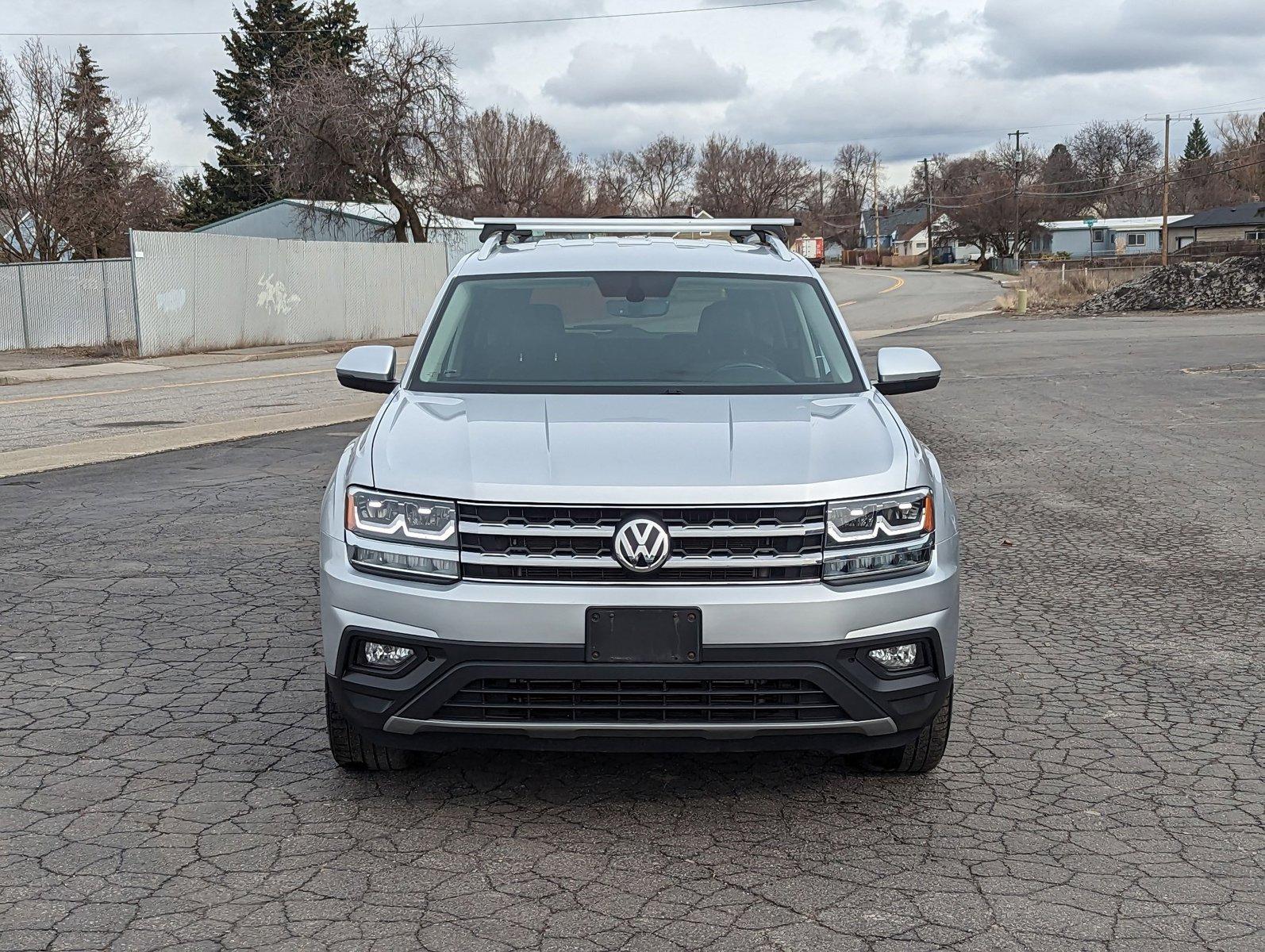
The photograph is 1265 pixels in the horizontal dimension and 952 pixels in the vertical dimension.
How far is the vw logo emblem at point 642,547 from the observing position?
3.78 metres

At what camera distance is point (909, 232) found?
155 m

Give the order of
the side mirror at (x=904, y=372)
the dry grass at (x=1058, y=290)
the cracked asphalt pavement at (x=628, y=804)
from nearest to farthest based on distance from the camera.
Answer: the cracked asphalt pavement at (x=628, y=804) → the side mirror at (x=904, y=372) → the dry grass at (x=1058, y=290)

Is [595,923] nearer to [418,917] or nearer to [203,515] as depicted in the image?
[418,917]

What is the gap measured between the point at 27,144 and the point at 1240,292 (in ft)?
114

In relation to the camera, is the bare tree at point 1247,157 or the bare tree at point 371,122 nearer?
the bare tree at point 371,122

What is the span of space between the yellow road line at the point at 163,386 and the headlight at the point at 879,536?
17.6 metres

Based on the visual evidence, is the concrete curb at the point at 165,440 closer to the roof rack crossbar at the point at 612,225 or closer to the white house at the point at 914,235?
the roof rack crossbar at the point at 612,225

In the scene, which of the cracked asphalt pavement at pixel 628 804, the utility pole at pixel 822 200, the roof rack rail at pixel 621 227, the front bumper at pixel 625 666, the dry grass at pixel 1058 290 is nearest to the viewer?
the cracked asphalt pavement at pixel 628 804

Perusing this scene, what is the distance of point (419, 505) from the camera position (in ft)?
12.9

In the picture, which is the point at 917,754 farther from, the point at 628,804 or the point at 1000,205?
the point at 1000,205

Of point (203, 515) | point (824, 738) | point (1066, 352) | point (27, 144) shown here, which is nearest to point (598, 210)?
point (27, 144)

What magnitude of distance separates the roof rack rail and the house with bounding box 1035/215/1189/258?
122 meters

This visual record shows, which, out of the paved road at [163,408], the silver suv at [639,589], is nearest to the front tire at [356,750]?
the silver suv at [639,589]

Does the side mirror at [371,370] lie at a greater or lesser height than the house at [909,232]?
lesser
